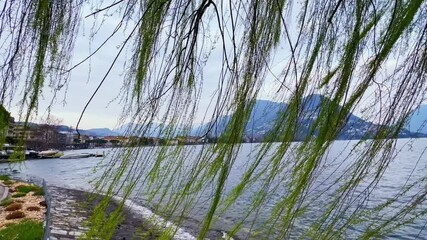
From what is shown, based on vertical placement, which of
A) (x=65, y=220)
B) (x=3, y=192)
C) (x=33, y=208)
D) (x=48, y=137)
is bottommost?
(x=65, y=220)

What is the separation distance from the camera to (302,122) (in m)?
1.08

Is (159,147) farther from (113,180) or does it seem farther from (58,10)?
(58,10)

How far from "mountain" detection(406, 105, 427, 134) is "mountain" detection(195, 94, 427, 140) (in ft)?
0.05

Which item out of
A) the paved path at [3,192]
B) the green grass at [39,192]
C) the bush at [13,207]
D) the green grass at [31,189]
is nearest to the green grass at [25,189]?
the green grass at [31,189]

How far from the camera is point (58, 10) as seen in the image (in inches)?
37.3

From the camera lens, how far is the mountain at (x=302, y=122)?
1033 mm

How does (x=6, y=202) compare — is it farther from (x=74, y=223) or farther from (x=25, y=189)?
(x=25, y=189)

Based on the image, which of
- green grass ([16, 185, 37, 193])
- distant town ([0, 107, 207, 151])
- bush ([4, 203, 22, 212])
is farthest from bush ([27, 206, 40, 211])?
distant town ([0, 107, 207, 151])

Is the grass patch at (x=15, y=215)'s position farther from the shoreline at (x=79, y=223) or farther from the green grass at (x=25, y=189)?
the green grass at (x=25, y=189)

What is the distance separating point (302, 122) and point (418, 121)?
276 mm

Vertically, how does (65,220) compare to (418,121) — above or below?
below

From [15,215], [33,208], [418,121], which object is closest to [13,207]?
[33,208]

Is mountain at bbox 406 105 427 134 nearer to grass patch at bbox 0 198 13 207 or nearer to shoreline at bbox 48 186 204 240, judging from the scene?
shoreline at bbox 48 186 204 240

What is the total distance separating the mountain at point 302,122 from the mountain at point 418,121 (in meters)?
0.02
